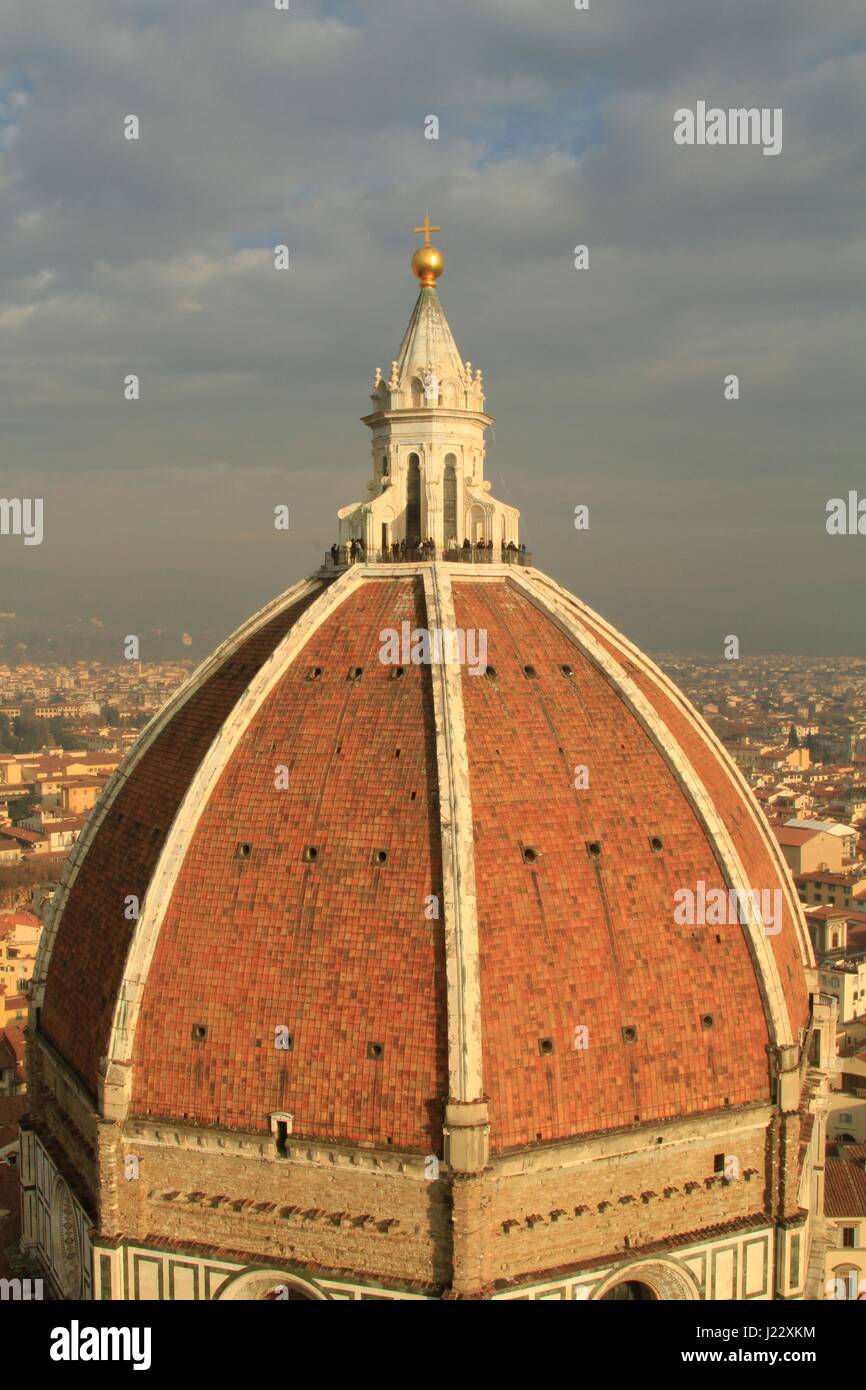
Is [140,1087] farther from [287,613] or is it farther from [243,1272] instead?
[287,613]

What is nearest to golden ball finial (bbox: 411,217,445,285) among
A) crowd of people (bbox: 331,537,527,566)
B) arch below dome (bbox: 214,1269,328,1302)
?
crowd of people (bbox: 331,537,527,566)

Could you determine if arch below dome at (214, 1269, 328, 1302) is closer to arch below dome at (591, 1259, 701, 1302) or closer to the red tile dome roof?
the red tile dome roof

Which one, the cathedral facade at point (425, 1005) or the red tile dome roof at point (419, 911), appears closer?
the cathedral facade at point (425, 1005)

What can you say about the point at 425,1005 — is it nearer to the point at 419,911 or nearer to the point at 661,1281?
the point at 419,911

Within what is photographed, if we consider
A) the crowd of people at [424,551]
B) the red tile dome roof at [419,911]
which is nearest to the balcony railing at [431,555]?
the crowd of people at [424,551]

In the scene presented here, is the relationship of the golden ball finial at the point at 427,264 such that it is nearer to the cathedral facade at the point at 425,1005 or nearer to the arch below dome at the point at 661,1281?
the cathedral facade at the point at 425,1005

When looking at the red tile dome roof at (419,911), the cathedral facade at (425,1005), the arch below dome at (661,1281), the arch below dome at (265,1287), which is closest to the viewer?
the cathedral facade at (425,1005)

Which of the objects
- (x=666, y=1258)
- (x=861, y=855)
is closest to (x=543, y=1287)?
(x=666, y=1258)
